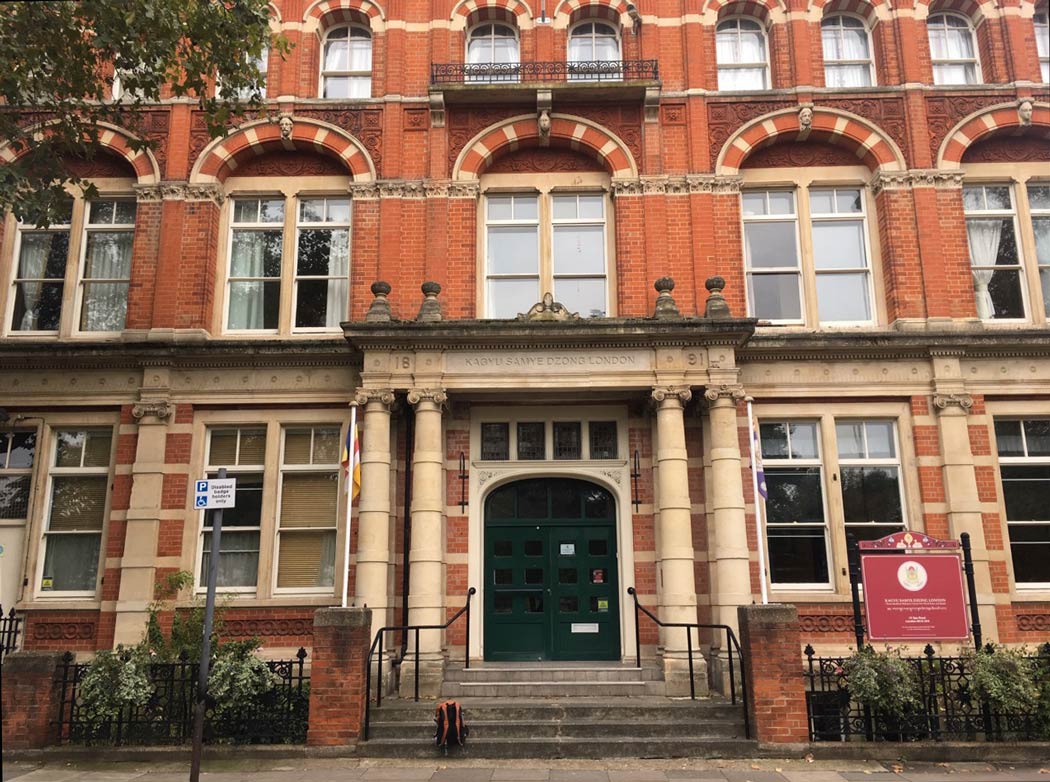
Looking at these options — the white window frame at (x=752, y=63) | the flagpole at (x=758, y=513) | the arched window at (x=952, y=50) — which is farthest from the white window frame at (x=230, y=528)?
the arched window at (x=952, y=50)

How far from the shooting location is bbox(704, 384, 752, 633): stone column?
1221 centimetres

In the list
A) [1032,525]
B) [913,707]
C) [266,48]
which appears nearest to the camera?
[913,707]

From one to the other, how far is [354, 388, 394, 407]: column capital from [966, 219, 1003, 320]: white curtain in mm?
10535

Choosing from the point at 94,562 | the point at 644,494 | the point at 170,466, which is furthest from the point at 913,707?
the point at 94,562

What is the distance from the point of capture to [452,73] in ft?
50.9

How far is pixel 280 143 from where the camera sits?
50.6 feet

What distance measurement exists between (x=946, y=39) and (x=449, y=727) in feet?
51.4

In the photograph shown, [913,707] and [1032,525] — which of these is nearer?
[913,707]

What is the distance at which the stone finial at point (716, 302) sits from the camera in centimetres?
1305

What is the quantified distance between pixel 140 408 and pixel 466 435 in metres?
5.55

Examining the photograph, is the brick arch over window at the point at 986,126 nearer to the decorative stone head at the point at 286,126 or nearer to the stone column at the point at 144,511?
the decorative stone head at the point at 286,126

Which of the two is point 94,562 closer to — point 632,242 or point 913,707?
point 632,242

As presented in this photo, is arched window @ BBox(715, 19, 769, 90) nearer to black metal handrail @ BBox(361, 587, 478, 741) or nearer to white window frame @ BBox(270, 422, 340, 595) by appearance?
white window frame @ BBox(270, 422, 340, 595)

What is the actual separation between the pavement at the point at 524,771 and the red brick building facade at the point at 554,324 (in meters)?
2.39
